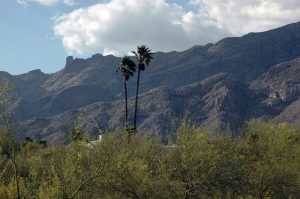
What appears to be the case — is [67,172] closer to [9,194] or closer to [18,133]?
[18,133]

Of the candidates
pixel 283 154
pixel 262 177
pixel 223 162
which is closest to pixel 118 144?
pixel 223 162

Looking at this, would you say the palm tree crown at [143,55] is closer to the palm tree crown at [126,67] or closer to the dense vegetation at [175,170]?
the palm tree crown at [126,67]

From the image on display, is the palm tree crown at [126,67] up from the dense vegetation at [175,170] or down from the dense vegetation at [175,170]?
up

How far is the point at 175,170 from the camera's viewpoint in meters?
36.1

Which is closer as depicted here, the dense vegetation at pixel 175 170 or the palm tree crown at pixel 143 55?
the dense vegetation at pixel 175 170

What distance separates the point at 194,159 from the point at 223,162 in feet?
9.39

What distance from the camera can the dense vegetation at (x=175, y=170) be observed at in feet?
105

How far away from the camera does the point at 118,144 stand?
32.4 metres

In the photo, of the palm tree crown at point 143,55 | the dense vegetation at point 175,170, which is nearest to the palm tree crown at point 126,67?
the palm tree crown at point 143,55

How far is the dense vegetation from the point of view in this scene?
31922 mm

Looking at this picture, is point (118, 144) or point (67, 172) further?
point (118, 144)

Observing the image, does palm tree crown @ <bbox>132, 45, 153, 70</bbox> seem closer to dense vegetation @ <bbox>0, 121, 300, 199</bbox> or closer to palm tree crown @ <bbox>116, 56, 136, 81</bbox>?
palm tree crown @ <bbox>116, 56, 136, 81</bbox>

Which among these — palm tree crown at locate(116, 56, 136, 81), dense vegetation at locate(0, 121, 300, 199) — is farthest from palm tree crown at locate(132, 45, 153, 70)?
dense vegetation at locate(0, 121, 300, 199)

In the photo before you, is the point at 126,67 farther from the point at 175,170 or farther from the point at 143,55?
the point at 175,170
